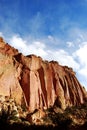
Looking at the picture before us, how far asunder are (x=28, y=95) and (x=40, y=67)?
648 inches

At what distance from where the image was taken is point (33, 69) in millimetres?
121812

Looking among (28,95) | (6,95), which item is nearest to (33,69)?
(28,95)

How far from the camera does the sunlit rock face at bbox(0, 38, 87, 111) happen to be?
107062mm

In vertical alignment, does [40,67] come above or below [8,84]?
above

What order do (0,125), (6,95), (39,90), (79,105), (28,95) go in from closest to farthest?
(0,125) < (6,95) < (28,95) < (39,90) < (79,105)

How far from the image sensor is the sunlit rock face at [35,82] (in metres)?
107

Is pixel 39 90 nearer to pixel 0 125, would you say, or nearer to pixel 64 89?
pixel 64 89

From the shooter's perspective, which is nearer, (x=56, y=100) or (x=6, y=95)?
(x=6, y=95)

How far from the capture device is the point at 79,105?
133 m

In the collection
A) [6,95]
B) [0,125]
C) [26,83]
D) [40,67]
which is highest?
[40,67]

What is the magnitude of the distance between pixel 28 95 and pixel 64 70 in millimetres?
33216

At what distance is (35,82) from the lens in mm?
120188

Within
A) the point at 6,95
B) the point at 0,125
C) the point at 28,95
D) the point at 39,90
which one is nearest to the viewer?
the point at 0,125

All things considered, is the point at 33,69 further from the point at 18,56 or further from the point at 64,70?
the point at 64,70
